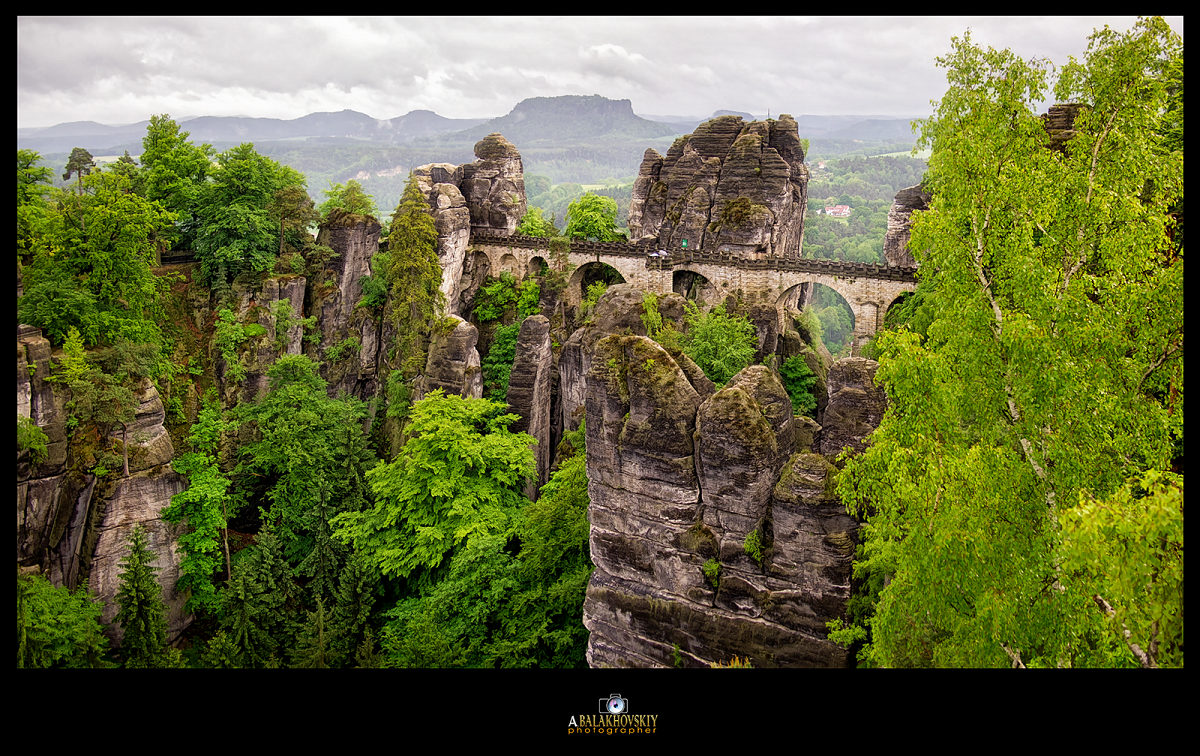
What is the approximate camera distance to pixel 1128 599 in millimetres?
5805

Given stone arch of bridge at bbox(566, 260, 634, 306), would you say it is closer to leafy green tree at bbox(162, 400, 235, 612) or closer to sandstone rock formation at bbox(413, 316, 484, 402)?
sandstone rock formation at bbox(413, 316, 484, 402)

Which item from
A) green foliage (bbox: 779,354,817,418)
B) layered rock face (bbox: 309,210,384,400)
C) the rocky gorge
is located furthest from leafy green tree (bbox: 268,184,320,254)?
green foliage (bbox: 779,354,817,418)

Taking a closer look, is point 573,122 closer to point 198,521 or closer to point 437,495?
point 437,495

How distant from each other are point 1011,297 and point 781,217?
23184 millimetres

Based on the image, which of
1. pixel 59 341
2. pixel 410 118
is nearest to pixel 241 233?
pixel 59 341

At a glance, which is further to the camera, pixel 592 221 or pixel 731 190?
pixel 592 221

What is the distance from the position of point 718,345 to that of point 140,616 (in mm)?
16700

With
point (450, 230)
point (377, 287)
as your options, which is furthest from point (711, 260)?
point (377, 287)

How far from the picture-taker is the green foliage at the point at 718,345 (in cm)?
2247

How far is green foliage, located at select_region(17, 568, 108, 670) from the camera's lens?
42.5ft

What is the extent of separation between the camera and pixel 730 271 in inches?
1167

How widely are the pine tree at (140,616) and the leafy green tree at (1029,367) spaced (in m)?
14.2

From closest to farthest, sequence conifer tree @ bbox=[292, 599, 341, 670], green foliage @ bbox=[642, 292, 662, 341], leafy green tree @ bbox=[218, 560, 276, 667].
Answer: conifer tree @ bbox=[292, 599, 341, 670]
leafy green tree @ bbox=[218, 560, 276, 667]
green foliage @ bbox=[642, 292, 662, 341]
